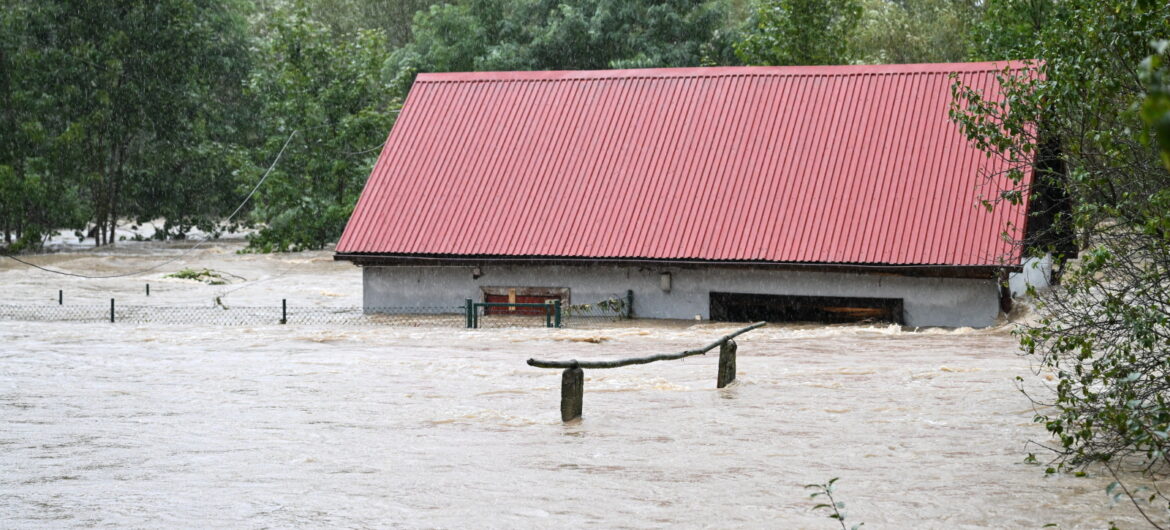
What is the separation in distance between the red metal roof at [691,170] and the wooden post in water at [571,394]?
33.7 ft

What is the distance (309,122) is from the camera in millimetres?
48750

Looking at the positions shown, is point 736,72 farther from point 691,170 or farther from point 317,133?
point 317,133

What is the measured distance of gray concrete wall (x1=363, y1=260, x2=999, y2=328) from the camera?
24.0 m

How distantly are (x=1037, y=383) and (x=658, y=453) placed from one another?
7.11m

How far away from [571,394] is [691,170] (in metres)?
13.3

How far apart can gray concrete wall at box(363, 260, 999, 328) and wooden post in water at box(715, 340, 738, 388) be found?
7455 mm

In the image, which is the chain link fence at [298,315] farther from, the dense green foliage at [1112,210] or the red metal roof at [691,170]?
the dense green foliage at [1112,210]

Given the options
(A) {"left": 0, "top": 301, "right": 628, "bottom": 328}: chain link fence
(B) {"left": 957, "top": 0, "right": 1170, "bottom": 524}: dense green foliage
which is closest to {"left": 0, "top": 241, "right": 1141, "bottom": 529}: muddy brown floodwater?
(B) {"left": 957, "top": 0, "right": 1170, "bottom": 524}: dense green foliage

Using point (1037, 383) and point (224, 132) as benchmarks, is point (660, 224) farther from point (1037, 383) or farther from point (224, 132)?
point (224, 132)

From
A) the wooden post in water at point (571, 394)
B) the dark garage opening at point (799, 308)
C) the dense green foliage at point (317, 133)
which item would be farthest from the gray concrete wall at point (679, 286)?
the dense green foliage at point (317, 133)

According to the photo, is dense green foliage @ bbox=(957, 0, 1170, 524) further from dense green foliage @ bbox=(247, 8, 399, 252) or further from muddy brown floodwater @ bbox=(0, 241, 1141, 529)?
dense green foliage @ bbox=(247, 8, 399, 252)

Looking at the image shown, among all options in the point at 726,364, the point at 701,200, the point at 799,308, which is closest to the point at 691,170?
the point at 701,200

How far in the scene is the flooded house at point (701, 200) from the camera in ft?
80.1

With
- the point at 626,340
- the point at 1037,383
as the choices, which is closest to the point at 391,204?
the point at 626,340
